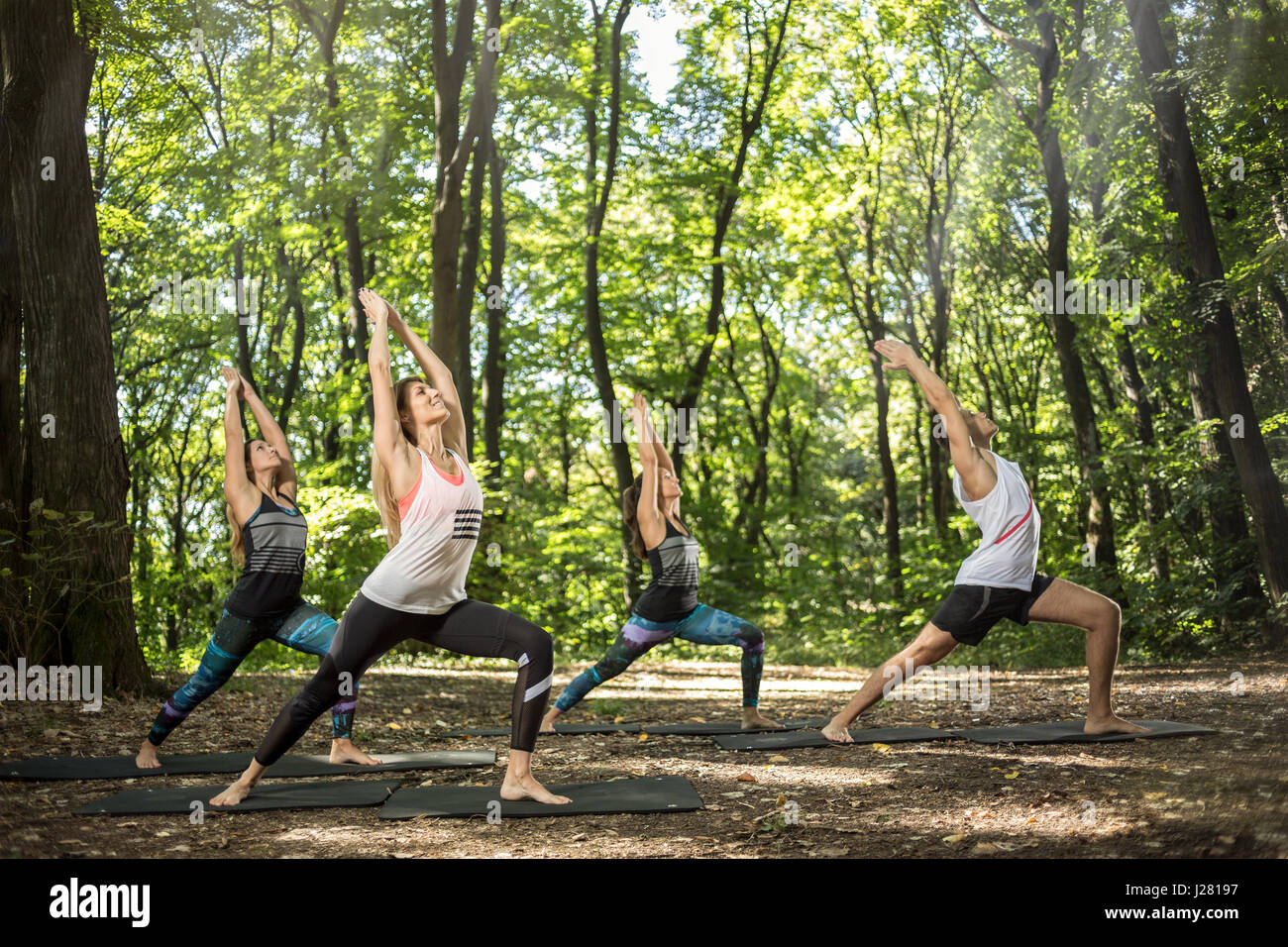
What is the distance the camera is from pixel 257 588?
6.39 m

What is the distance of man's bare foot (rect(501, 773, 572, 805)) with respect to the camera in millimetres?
5113

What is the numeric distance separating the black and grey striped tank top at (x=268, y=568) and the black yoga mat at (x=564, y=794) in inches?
59.8

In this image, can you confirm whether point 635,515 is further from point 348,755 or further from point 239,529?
point 239,529

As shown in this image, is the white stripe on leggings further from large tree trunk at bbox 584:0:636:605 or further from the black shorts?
large tree trunk at bbox 584:0:636:605

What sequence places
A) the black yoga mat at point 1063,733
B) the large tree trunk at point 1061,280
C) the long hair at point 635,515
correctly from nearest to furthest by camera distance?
the black yoga mat at point 1063,733, the long hair at point 635,515, the large tree trunk at point 1061,280

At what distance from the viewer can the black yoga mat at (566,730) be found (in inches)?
325

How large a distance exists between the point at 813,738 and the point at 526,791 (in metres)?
2.74

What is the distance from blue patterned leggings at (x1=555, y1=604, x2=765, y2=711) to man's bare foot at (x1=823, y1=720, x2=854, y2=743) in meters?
0.81

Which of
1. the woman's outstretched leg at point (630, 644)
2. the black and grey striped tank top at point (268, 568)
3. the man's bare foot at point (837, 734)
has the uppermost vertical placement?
the black and grey striped tank top at point (268, 568)

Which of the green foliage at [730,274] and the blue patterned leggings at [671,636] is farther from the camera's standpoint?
the green foliage at [730,274]

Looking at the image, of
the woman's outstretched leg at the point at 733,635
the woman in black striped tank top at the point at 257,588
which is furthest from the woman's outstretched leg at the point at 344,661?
the woman's outstretched leg at the point at 733,635

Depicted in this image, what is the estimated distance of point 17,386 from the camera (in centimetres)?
1016

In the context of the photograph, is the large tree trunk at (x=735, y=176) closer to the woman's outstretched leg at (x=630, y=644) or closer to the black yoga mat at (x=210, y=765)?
the woman's outstretched leg at (x=630, y=644)

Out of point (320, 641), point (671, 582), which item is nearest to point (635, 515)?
point (671, 582)
